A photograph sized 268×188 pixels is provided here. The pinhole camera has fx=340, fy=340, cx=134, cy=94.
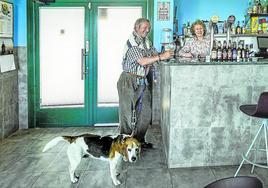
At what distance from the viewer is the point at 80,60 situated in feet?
17.4

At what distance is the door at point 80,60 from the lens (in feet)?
17.2

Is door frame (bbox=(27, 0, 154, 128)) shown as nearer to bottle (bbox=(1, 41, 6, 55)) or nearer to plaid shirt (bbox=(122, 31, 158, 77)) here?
bottle (bbox=(1, 41, 6, 55))

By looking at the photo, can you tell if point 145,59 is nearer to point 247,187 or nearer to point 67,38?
point 67,38

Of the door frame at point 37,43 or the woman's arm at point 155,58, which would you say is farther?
the door frame at point 37,43

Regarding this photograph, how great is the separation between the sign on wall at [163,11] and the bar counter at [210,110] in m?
1.85

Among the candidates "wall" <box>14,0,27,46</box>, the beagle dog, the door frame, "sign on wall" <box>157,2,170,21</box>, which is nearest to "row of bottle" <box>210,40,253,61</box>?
the beagle dog

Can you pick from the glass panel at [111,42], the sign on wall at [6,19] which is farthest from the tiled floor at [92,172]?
the sign on wall at [6,19]

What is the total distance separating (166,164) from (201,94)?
33.7 inches

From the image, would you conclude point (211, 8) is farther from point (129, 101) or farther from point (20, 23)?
point (20, 23)

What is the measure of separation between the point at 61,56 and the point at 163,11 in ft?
5.67

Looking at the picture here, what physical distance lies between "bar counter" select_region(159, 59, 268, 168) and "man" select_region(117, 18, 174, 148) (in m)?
0.47

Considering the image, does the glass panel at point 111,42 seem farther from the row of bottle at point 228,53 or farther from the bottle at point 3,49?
the row of bottle at point 228,53

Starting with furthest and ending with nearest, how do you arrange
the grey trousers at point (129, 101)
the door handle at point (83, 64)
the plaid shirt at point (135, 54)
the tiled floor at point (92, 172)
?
the door handle at point (83, 64) < the grey trousers at point (129, 101) < the plaid shirt at point (135, 54) < the tiled floor at point (92, 172)

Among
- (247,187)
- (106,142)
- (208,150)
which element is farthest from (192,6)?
(247,187)
